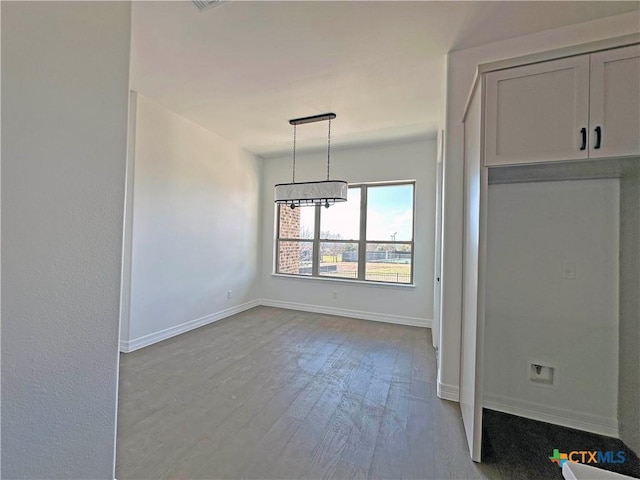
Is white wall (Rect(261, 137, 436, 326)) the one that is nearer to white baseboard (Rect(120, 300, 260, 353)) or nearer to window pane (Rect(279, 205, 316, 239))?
window pane (Rect(279, 205, 316, 239))

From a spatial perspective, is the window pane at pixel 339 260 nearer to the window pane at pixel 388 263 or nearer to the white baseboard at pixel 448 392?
the window pane at pixel 388 263

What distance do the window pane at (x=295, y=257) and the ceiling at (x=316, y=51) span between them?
7.95ft

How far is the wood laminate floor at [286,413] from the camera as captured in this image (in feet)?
5.31

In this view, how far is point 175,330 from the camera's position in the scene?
146 inches

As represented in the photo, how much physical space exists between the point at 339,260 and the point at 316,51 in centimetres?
336

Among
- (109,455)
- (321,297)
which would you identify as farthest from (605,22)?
(321,297)

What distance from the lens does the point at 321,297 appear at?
501 cm

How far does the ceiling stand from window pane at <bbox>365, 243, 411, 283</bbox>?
1.97 m

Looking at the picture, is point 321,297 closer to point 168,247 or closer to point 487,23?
point 168,247

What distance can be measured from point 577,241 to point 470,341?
3.45 feet

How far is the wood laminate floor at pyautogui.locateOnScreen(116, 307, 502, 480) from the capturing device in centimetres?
162

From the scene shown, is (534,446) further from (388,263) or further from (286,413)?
(388,263)

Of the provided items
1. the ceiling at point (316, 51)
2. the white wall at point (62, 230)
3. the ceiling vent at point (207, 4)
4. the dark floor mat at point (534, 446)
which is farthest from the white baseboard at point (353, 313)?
the ceiling vent at point (207, 4)

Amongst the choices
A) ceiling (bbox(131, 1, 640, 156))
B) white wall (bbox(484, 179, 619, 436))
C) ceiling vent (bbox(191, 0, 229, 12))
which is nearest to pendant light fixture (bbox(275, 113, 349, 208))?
ceiling (bbox(131, 1, 640, 156))
